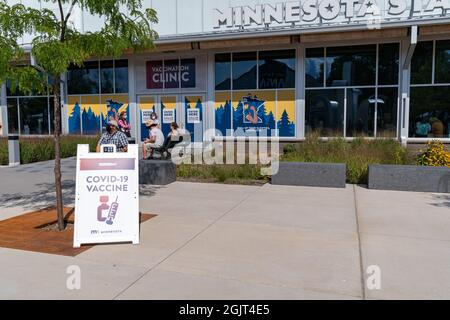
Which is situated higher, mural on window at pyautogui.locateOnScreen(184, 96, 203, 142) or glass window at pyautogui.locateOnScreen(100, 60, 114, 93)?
glass window at pyautogui.locateOnScreen(100, 60, 114, 93)

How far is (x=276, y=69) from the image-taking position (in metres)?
16.9

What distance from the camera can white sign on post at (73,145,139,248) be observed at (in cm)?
547

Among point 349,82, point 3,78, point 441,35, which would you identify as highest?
point 441,35

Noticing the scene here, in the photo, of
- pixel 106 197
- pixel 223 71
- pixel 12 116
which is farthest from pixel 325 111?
pixel 12 116

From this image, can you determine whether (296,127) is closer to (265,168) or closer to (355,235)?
(265,168)

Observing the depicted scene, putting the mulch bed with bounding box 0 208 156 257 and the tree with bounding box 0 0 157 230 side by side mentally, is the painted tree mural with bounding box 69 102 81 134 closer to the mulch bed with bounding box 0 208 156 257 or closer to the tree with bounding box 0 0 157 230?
the mulch bed with bounding box 0 208 156 257

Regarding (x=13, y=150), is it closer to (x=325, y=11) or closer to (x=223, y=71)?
(x=223, y=71)

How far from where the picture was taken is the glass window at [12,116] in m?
22.1

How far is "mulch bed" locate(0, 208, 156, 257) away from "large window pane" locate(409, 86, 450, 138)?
39.8ft

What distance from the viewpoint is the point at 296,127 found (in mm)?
16719

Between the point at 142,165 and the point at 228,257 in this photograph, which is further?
the point at 142,165

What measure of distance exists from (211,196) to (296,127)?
886 cm

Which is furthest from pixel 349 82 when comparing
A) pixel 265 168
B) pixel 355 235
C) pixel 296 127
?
pixel 355 235

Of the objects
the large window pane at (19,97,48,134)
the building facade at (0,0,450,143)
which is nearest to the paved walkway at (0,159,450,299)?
the building facade at (0,0,450,143)
